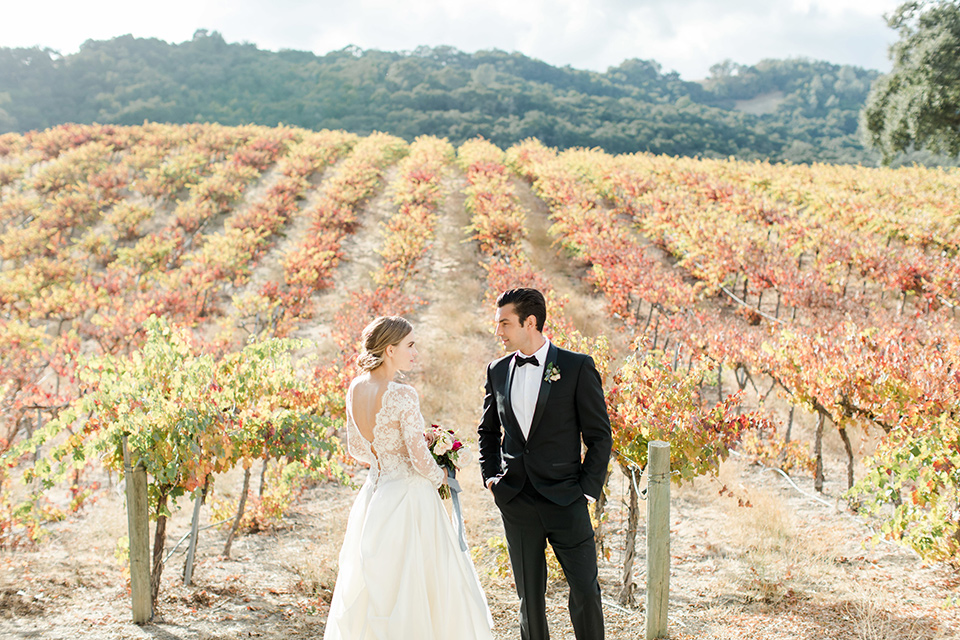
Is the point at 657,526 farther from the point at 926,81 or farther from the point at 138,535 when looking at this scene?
the point at 926,81

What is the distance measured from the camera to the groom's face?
3.00 meters

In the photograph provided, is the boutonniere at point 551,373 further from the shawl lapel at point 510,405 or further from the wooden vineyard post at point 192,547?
the wooden vineyard post at point 192,547

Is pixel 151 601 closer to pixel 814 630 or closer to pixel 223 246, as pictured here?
pixel 814 630

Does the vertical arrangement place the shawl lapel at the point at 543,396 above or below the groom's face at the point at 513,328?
below

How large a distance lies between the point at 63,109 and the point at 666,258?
54.8m

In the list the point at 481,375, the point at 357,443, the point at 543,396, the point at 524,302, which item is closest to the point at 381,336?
the point at 357,443

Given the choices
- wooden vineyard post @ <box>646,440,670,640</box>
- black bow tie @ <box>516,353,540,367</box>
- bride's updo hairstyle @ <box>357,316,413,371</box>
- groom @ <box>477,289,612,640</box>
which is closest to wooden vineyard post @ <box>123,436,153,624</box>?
bride's updo hairstyle @ <box>357,316,413,371</box>

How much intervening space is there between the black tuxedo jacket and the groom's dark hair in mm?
215

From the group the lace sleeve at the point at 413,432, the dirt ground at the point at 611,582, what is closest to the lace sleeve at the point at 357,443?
the lace sleeve at the point at 413,432

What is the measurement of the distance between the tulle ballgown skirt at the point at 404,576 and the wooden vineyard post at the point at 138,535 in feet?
6.26

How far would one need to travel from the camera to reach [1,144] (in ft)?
93.0

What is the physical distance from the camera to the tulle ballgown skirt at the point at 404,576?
2.97 m

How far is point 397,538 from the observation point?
9.95 feet

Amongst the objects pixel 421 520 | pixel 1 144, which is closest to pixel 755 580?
pixel 421 520
